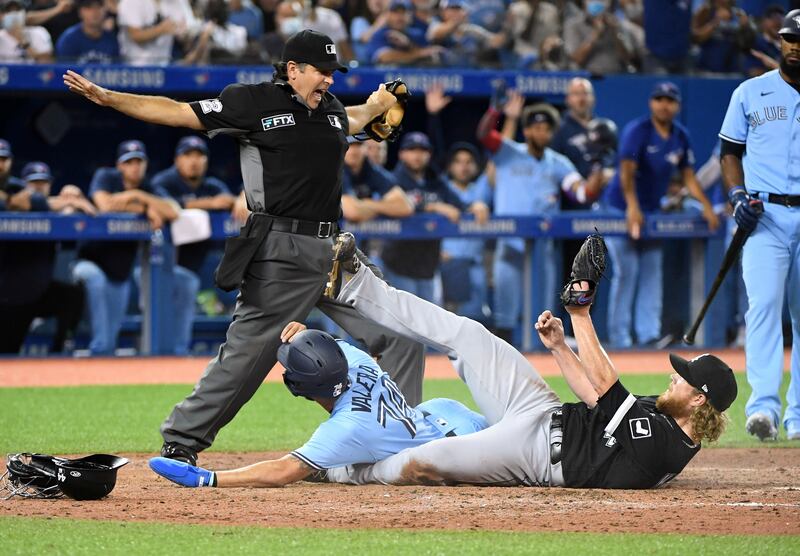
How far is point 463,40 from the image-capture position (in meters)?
14.0

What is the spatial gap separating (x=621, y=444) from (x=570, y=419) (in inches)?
9.4

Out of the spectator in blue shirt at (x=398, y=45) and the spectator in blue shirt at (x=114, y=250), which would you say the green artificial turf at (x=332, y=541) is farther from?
the spectator in blue shirt at (x=398, y=45)

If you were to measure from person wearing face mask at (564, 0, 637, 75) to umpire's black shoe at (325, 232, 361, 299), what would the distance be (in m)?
8.55

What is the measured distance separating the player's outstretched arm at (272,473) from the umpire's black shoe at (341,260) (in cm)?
106

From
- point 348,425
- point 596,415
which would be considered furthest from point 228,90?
point 596,415

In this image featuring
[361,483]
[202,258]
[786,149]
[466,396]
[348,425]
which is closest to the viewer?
[348,425]

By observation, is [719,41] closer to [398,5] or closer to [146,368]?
[398,5]

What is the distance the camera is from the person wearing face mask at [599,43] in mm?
14383

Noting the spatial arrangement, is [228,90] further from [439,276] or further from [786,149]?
[439,276]

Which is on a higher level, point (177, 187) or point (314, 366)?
point (177, 187)

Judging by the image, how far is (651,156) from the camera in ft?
40.0

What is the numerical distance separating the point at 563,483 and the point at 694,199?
7.83 m

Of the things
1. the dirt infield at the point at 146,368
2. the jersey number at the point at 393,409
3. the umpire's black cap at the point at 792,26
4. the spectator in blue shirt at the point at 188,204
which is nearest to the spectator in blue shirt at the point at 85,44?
the spectator in blue shirt at the point at 188,204

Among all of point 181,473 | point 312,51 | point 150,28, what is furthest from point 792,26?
point 150,28
